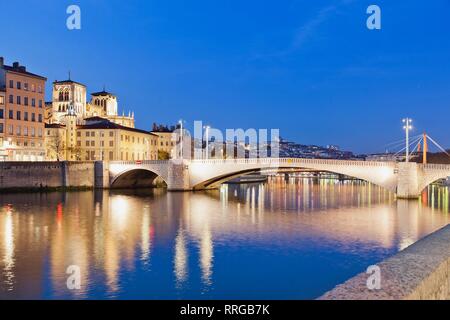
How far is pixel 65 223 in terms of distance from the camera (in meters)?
25.0

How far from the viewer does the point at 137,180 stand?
58.4m

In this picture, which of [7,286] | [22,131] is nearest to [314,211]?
[7,286]

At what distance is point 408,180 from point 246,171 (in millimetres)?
15892

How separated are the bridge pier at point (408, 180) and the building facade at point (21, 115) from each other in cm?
4108

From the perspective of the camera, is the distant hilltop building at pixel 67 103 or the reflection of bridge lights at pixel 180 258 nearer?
the reflection of bridge lights at pixel 180 258

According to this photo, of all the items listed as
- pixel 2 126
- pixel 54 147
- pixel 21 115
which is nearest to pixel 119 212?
pixel 2 126

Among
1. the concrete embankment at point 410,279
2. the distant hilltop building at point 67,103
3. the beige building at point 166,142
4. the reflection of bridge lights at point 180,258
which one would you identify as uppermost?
the distant hilltop building at point 67,103

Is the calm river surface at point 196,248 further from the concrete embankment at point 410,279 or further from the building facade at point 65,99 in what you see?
the building facade at point 65,99

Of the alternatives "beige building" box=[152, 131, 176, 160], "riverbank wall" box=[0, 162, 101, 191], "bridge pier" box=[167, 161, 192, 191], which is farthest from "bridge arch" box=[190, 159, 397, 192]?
"beige building" box=[152, 131, 176, 160]

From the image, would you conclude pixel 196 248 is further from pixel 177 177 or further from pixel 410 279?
pixel 177 177

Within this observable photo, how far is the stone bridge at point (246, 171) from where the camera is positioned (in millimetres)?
37812

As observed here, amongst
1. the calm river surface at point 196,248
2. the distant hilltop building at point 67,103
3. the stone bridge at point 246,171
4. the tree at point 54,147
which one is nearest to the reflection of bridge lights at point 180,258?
the calm river surface at point 196,248

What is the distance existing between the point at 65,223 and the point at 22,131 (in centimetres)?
3350
